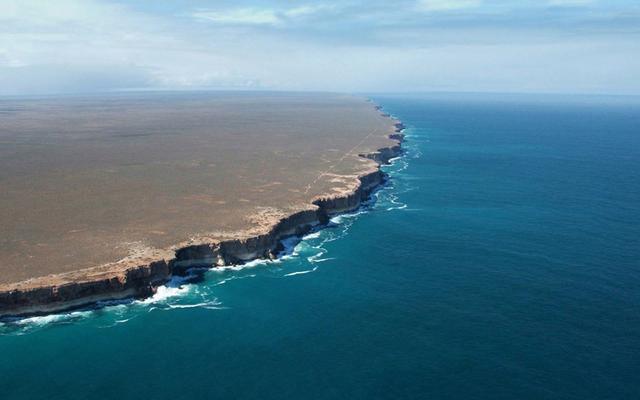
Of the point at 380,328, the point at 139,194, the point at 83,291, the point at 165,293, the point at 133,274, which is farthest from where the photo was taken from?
the point at 139,194

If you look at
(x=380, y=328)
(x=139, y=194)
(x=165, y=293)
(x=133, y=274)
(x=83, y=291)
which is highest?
(x=139, y=194)

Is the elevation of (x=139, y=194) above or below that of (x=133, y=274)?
above

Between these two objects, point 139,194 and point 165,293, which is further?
point 139,194

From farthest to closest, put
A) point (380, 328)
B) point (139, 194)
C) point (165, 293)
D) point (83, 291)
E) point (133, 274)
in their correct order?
point (139, 194)
point (165, 293)
point (133, 274)
point (83, 291)
point (380, 328)

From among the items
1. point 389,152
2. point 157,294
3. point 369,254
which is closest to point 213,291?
point 157,294

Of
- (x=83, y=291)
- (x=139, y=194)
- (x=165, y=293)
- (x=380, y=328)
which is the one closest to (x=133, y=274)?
(x=165, y=293)

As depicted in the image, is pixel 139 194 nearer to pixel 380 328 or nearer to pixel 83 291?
pixel 83 291

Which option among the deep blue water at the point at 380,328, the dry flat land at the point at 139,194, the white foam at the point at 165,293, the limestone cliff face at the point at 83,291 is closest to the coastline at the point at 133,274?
the limestone cliff face at the point at 83,291
